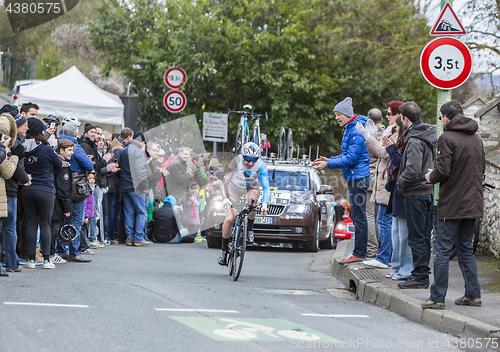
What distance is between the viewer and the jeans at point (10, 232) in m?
8.15

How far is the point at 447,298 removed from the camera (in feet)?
22.7

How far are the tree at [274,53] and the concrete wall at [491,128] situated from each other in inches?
386

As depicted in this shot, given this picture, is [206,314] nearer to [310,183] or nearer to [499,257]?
[499,257]

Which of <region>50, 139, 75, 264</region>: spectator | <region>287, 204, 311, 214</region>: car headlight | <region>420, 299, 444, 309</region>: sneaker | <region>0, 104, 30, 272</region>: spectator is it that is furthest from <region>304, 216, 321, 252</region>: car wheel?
<region>420, 299, 444, 309</region>: sneaker

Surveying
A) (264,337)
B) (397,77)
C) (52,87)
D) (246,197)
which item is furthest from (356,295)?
(397,77)

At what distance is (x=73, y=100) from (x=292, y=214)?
9812 mm

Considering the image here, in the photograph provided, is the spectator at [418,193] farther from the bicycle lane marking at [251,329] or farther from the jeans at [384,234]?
the bicycle lane marking at [251,329]

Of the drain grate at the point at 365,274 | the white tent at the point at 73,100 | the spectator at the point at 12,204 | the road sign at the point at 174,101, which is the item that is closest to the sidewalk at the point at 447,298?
the drain grate at the point at 365,274

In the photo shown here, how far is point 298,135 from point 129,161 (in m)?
11.6

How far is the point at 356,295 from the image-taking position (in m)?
8.05

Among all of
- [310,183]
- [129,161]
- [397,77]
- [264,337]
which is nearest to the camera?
[264,337]

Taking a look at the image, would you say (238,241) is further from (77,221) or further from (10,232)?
(10,232)

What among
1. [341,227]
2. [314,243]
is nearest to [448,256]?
[314,243]

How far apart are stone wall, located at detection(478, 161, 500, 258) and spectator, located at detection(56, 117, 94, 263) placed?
6502 millimetres
